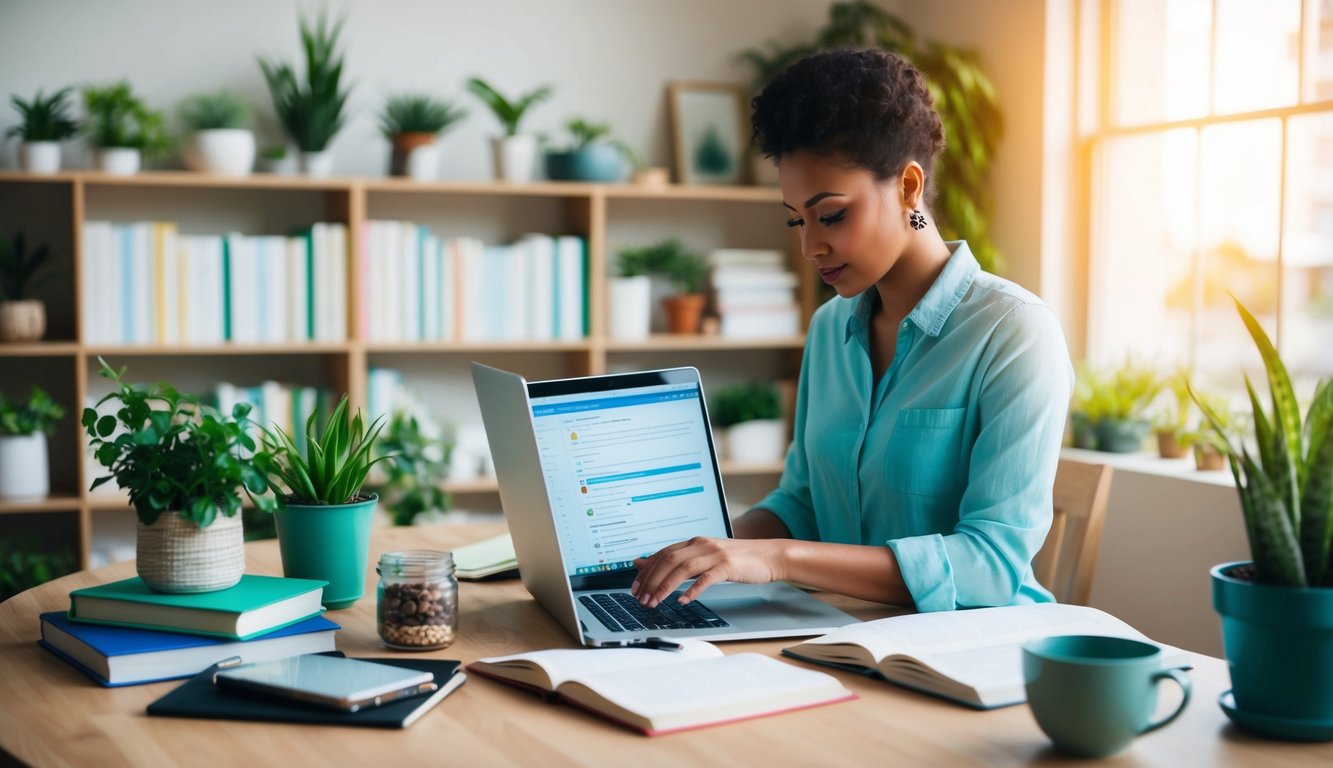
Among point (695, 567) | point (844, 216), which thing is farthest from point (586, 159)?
point (695, 567)

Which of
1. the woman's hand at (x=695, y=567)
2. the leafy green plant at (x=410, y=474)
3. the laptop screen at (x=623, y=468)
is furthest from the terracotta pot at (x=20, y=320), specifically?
the woman's hand at (x=695, y=567)

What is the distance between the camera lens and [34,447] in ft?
10.2

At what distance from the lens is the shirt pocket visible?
5.36 ft

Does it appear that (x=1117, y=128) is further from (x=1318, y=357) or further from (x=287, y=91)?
(x=287, y=91)

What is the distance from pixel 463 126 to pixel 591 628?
2536 millimetres

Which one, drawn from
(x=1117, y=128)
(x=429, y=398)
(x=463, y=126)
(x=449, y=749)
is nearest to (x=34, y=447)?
(x=429, y=398)

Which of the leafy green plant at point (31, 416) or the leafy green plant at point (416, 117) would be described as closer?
the leafy green plant at point (31, 416)

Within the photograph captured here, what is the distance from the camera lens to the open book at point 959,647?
1.16 metres

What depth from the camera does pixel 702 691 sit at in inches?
44.8

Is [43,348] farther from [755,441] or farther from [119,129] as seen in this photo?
[755,441]

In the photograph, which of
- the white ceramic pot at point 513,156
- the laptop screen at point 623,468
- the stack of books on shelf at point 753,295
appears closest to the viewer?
the laptop screen at point 623,468

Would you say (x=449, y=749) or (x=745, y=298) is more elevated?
(x=745, y=298)

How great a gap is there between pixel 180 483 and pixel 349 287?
2143 mm

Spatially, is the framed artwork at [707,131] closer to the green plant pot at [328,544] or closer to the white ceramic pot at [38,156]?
the white ceramic pot at [38,156]
